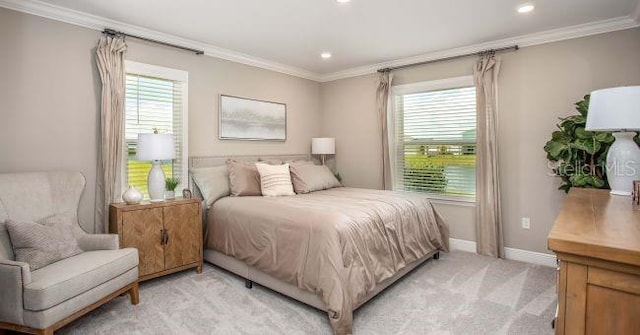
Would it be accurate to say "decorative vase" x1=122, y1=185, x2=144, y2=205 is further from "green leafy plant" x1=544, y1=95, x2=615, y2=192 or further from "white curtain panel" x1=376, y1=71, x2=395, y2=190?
"green leafy plant" x1=544, y1=95, x2=615, y2=192

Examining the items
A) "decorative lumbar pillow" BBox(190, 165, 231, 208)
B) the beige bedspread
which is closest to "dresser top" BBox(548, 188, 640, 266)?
the beige bedspread

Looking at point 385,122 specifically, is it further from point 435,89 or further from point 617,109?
point 617,109

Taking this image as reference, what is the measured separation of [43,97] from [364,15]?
2.90 meters

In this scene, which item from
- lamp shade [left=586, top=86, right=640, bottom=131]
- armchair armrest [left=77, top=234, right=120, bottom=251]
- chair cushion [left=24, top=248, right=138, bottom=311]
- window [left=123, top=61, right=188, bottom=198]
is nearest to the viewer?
lamp shade [left=586, top=86, right=640, bottom=131]

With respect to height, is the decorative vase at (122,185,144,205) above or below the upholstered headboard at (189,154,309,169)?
below

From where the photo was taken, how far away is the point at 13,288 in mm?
1952

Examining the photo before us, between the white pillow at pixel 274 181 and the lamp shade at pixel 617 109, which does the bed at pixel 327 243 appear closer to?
Answer: the white pillow at pixel 274 181

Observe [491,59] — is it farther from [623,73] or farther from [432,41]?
[623,73]

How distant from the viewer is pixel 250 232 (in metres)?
2.93

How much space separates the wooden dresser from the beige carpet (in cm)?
143

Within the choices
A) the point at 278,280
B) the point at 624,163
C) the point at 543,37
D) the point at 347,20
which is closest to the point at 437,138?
the point at 543,37

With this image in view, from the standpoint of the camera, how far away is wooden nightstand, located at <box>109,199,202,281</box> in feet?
9.45

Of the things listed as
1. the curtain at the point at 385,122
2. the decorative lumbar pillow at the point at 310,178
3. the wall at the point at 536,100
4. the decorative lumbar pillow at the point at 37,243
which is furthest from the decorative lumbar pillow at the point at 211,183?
the wall at the point at 536,100

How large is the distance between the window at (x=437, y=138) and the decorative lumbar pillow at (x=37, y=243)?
3756mm
